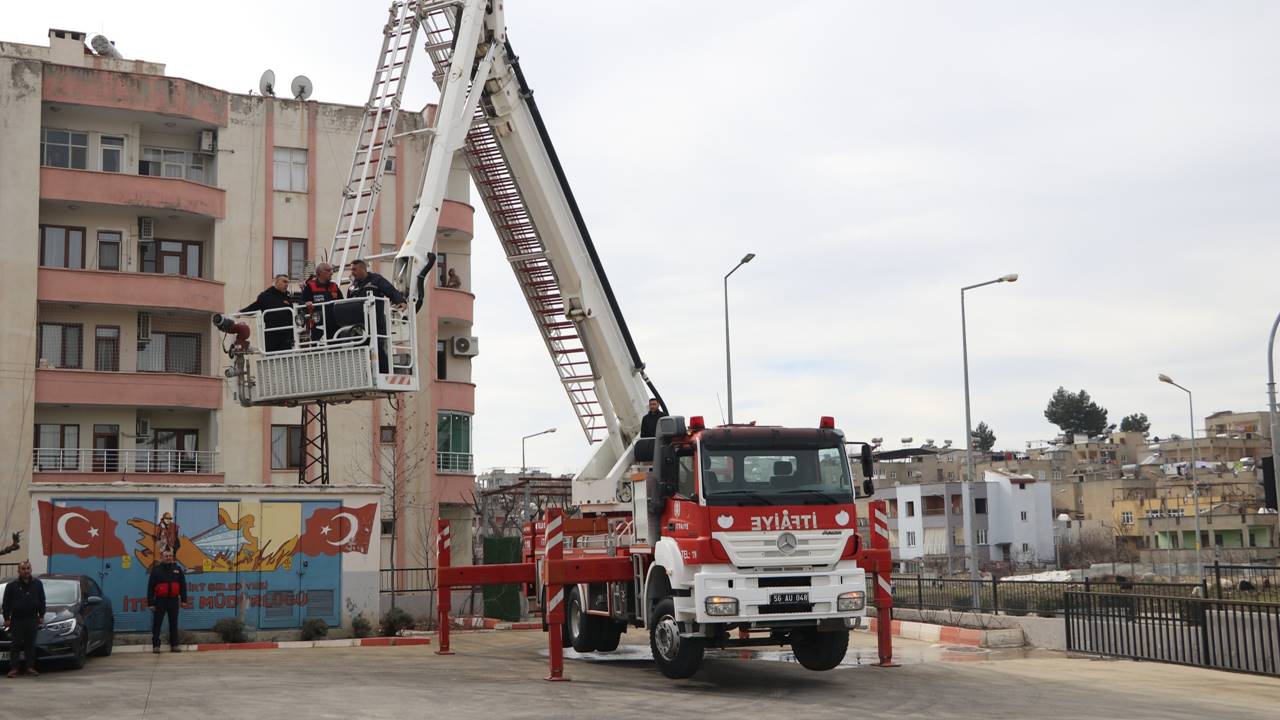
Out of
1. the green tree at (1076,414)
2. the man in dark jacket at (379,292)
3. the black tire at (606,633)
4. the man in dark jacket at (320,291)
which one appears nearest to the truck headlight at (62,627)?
the man in dark jacket at (320,291)

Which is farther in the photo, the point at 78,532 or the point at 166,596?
the point at 78,532

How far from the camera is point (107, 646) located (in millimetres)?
23031

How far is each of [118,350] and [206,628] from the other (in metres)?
19.8

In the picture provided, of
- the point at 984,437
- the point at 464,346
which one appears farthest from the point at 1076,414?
the point at 464,346

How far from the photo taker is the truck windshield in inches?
658

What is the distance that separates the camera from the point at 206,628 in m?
26.1

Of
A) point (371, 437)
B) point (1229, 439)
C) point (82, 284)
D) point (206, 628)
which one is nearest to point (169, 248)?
point (82, 284)

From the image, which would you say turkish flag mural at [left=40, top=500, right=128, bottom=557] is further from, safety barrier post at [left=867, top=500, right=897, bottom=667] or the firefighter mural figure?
safety barrier post at [left=867, top=500, right=897, bottom=667]

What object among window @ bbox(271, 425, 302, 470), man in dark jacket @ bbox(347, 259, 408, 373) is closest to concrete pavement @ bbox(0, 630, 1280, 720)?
man in dark jacket @ bbox(347, 259, 408, 373)

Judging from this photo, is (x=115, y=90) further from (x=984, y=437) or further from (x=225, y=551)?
(x=984, y=437)

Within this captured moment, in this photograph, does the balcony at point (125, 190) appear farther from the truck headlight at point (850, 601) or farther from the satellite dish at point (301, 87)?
the truck headlight at point (850, 601)

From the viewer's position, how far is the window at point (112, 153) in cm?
4359

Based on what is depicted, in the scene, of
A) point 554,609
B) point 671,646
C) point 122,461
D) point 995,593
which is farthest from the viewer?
point 122,461

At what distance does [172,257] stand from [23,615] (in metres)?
27.7
